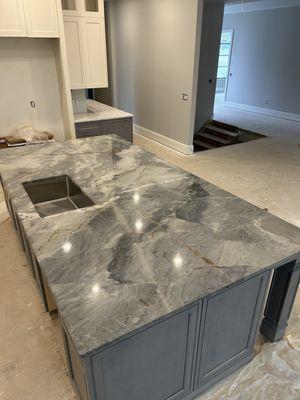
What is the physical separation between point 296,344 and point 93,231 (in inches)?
59.3

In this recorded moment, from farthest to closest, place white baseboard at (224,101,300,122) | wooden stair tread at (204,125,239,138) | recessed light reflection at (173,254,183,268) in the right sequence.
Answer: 1. white baseboard at (224,101,300,122)
2. wooden stair tread at (204,125,239,138)
3. recessed light reflection at (173,254,183,268)

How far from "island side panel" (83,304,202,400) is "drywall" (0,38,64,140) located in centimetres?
388

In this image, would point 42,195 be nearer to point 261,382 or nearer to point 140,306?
point 140,306

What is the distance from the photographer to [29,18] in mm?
3479

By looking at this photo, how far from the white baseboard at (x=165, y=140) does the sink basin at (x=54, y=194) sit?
3.38 meters

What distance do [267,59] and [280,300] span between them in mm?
8104

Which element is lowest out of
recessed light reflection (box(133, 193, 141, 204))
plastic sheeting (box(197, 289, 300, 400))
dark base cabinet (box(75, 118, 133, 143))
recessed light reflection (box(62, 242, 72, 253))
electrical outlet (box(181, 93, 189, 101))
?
plastic sheeting (box(197, 289, 300, 400))

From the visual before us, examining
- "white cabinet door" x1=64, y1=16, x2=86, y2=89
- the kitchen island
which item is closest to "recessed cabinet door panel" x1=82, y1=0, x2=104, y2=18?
"white cabinet door" x1=64, y1=16, x2=86, y2=89

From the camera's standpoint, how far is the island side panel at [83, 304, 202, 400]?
115 centimetres

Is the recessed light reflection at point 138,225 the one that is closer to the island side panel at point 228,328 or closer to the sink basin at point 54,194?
the island side panel at point 228,328

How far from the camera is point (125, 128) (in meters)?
4.58

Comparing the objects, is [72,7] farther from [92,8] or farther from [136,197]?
[136,197]

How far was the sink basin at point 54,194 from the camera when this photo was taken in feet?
7.46

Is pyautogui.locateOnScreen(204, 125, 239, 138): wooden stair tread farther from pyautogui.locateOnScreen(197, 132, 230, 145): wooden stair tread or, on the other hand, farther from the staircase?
pyautogui.locateOnScreen(197, 132, 230, 145): wooden stair tread
